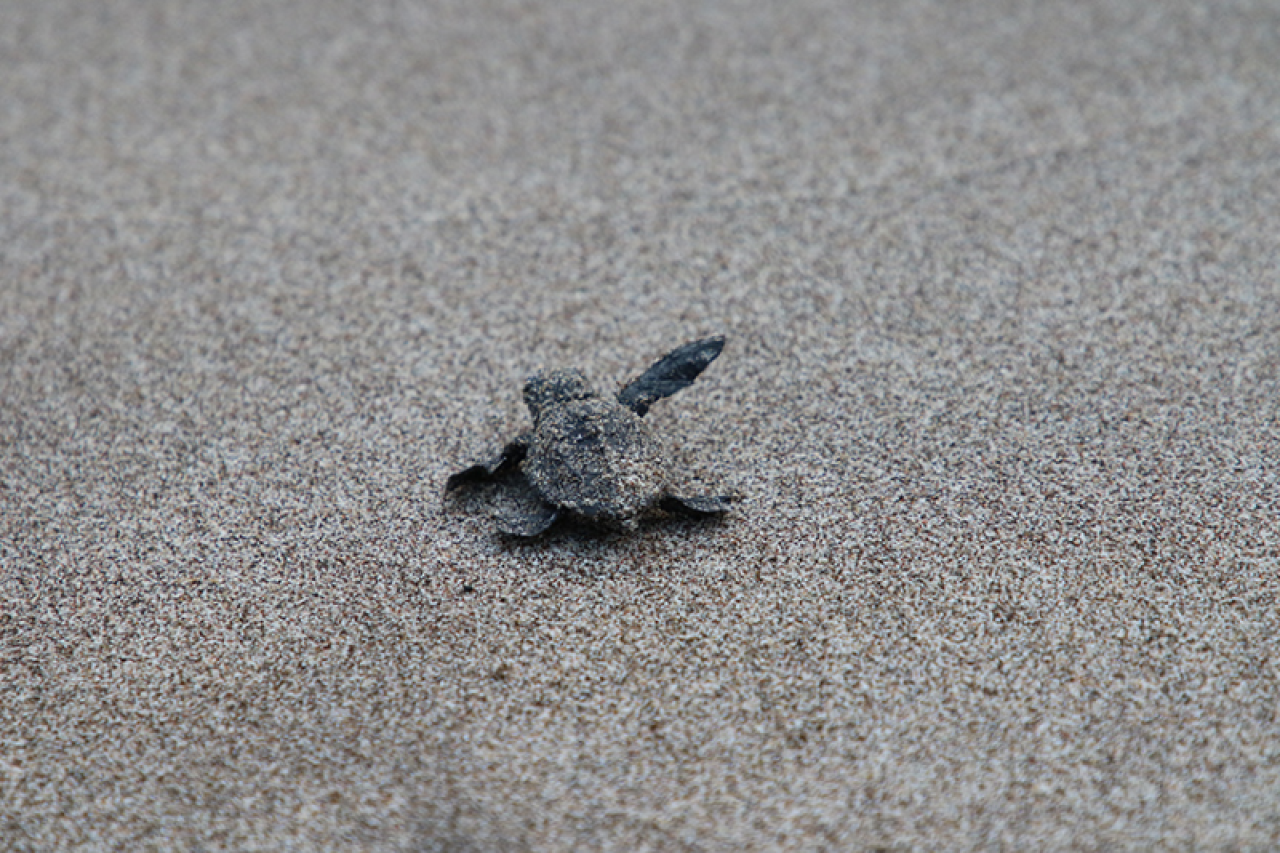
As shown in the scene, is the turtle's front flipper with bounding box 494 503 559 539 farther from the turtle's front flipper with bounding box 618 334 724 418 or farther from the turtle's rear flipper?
the turtle's front flipper with bounding box 618 334 724 418

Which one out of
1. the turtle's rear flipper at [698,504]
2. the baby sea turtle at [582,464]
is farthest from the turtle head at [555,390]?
the turtle's rear flipper at [698,504]

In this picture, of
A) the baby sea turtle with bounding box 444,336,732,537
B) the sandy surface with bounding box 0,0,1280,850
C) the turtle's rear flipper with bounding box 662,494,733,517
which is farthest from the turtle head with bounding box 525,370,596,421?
the turtle's rear flipper with bounding box 662,494,733,517

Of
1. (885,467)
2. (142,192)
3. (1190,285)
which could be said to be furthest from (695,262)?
(142,192)

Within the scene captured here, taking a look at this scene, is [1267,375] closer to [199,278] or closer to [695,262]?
[695,262]

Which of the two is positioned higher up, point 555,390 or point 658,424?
point 555,390

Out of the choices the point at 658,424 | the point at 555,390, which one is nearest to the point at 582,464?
the point at 555,390

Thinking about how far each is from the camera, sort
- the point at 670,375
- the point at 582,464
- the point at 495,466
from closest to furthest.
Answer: the point at 582,464, the point at 495,466, the point at 670,375

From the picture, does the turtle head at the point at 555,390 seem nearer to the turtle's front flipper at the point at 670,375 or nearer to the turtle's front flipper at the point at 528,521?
the turtle's front flipper at the point at 670,375

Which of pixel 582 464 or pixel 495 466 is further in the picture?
pixel 495 466

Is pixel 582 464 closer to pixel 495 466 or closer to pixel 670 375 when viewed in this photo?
pixel 495 466
